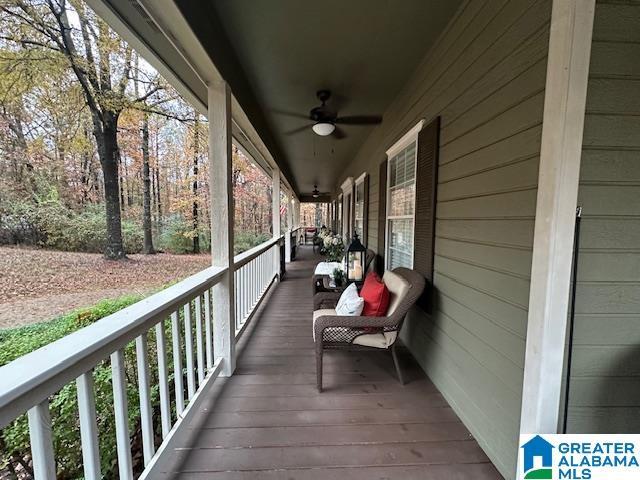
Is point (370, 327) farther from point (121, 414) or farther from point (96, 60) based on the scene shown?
point (96, 60)

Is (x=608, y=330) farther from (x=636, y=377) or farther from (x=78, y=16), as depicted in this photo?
(x=78, y=16)

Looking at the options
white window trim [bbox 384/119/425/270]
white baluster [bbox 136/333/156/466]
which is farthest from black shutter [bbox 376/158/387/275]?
white baluster [bbox 136/333/156/466]

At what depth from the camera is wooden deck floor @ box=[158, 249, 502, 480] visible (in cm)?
147

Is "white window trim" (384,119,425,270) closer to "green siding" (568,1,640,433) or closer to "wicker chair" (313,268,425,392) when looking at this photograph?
"wicker chair" (313,268,425,392)

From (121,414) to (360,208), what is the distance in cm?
502

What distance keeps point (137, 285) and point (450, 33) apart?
2.88 m

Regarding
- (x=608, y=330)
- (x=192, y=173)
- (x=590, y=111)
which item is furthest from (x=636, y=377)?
(x=192, y=173)

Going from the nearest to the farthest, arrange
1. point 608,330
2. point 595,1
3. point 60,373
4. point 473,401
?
point 60,373
point 595,1
point 608,330
point 473,401

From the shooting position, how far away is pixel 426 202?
2363mm

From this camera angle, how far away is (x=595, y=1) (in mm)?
1098

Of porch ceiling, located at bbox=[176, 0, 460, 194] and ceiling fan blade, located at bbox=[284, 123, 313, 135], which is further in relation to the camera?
ceiling fan blade, located at bbox=[284, 123, 313, 135]

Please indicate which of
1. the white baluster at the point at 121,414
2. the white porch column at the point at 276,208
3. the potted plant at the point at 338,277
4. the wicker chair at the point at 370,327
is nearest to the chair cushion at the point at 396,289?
the wicker chair at the point at 370,327

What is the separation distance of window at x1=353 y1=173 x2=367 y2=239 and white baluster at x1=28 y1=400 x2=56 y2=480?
179 inches

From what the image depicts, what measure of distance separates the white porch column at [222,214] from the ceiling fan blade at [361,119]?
1.98m
